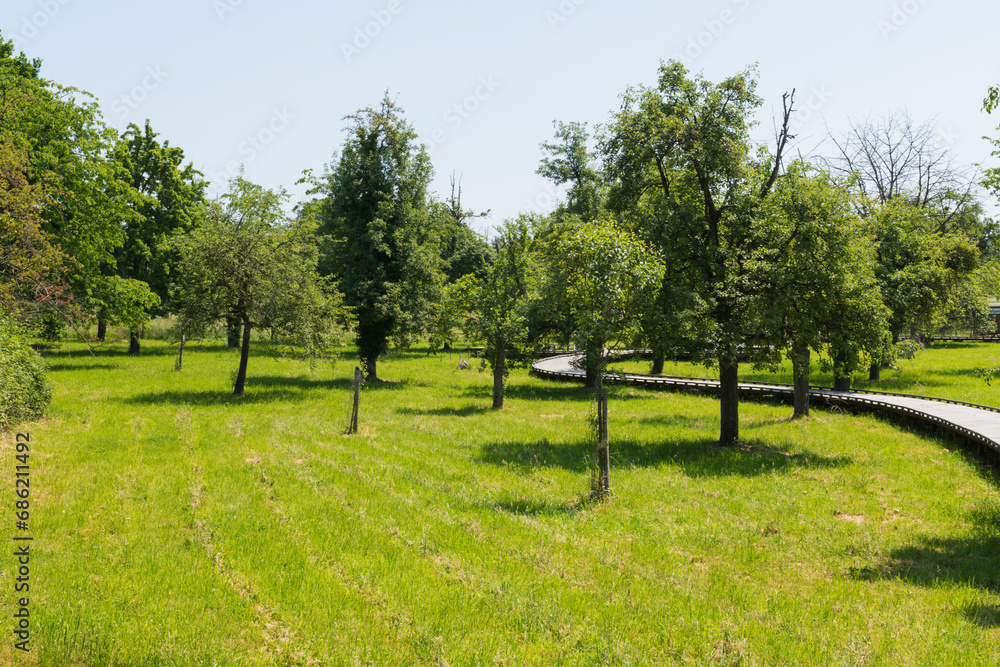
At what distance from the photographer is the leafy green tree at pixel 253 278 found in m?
28.8

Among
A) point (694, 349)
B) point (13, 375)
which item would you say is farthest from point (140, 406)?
point (694, 349)

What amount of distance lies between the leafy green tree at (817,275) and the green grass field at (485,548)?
399cm

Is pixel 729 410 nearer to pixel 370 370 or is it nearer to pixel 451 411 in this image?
pixel 451 411

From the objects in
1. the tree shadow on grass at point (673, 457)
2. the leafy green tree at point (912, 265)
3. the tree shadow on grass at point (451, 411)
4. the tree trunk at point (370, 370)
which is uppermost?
the leafy green tree at point (912, 265)

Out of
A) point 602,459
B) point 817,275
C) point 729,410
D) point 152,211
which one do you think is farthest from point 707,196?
point 152,211

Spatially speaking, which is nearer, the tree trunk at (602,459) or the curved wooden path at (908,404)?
the tree trunk at (602,459)

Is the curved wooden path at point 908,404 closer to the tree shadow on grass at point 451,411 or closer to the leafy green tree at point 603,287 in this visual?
the leafy green tree at point 603,287

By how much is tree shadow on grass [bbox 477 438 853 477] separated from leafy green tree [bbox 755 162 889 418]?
3.52 metres

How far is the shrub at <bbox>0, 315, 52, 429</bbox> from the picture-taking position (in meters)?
16.8

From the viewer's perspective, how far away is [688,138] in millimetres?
20453

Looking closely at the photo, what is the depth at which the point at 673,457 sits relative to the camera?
1942 centimetres

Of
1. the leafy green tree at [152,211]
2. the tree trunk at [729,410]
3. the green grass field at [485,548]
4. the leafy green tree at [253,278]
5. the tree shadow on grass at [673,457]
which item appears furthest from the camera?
the leafy green tree at [152,211]

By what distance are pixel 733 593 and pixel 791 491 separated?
7486mm

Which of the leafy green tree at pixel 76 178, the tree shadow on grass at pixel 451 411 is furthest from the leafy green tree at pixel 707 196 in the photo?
the leafy green tree at pixel 76 178
